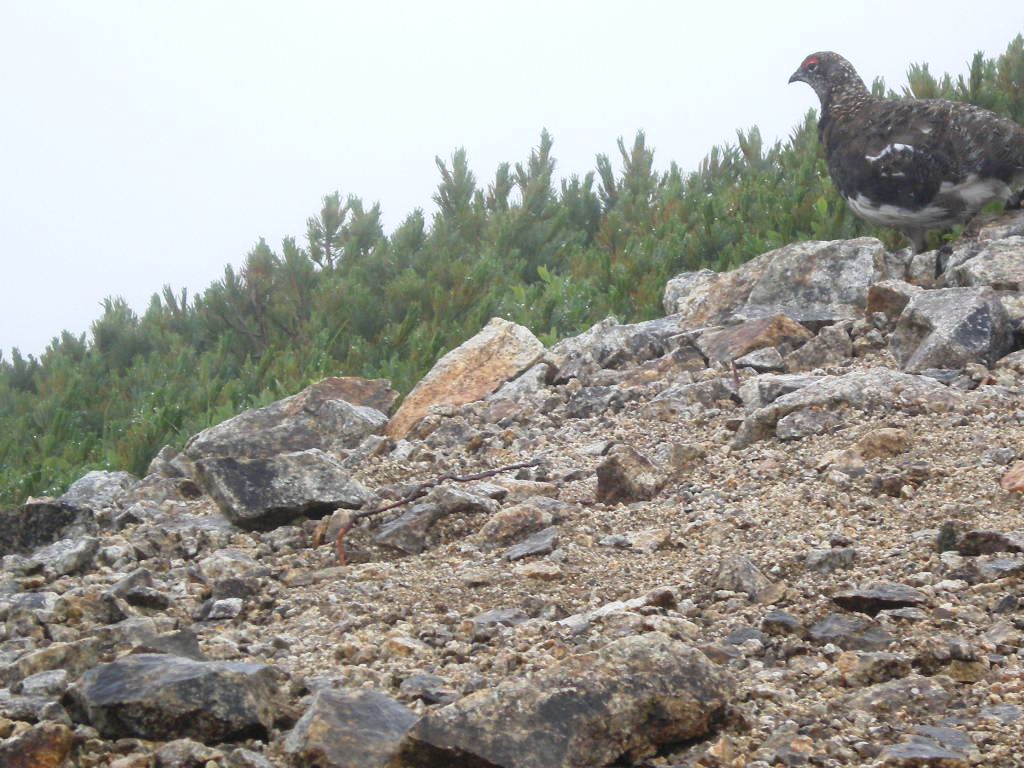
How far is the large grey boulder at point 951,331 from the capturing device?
23.0 feet

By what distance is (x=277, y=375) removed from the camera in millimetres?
13352

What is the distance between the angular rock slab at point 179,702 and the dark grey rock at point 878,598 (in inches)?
71.8

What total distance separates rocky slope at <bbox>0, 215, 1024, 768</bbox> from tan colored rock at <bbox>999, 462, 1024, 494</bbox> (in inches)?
0.9

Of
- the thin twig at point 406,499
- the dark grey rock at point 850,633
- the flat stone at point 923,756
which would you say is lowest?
the flat stone at point 923,756

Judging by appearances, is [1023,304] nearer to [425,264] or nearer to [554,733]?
[554,733]

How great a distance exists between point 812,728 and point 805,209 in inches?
387

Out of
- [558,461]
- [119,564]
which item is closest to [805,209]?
[558,461]

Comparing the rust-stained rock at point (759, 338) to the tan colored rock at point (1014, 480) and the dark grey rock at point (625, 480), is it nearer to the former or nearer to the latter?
the dark grey rock at point (625, 480)

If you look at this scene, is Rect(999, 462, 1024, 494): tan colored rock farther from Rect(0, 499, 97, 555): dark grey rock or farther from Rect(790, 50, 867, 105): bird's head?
Rect(790, 50, 867, 105): bird's head

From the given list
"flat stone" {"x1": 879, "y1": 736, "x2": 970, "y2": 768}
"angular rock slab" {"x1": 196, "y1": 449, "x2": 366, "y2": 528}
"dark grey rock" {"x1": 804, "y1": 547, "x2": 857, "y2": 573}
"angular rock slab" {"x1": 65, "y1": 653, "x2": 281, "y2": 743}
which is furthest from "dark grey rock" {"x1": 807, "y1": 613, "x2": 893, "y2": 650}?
"angular rock slab" {"x1": 196, "y1": 449, "x2": 366, "y2": 528}

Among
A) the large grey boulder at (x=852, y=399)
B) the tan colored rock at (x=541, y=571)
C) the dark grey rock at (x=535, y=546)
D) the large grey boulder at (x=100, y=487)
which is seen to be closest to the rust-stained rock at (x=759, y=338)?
the large grey boulder at (x=852, y=399)

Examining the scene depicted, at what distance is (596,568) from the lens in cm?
476

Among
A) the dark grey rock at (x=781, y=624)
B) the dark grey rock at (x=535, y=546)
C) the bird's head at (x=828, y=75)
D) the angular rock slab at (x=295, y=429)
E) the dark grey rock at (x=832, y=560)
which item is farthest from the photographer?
the bird's head at (x=828, y=75)

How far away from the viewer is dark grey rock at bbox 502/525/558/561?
16.4 feet
